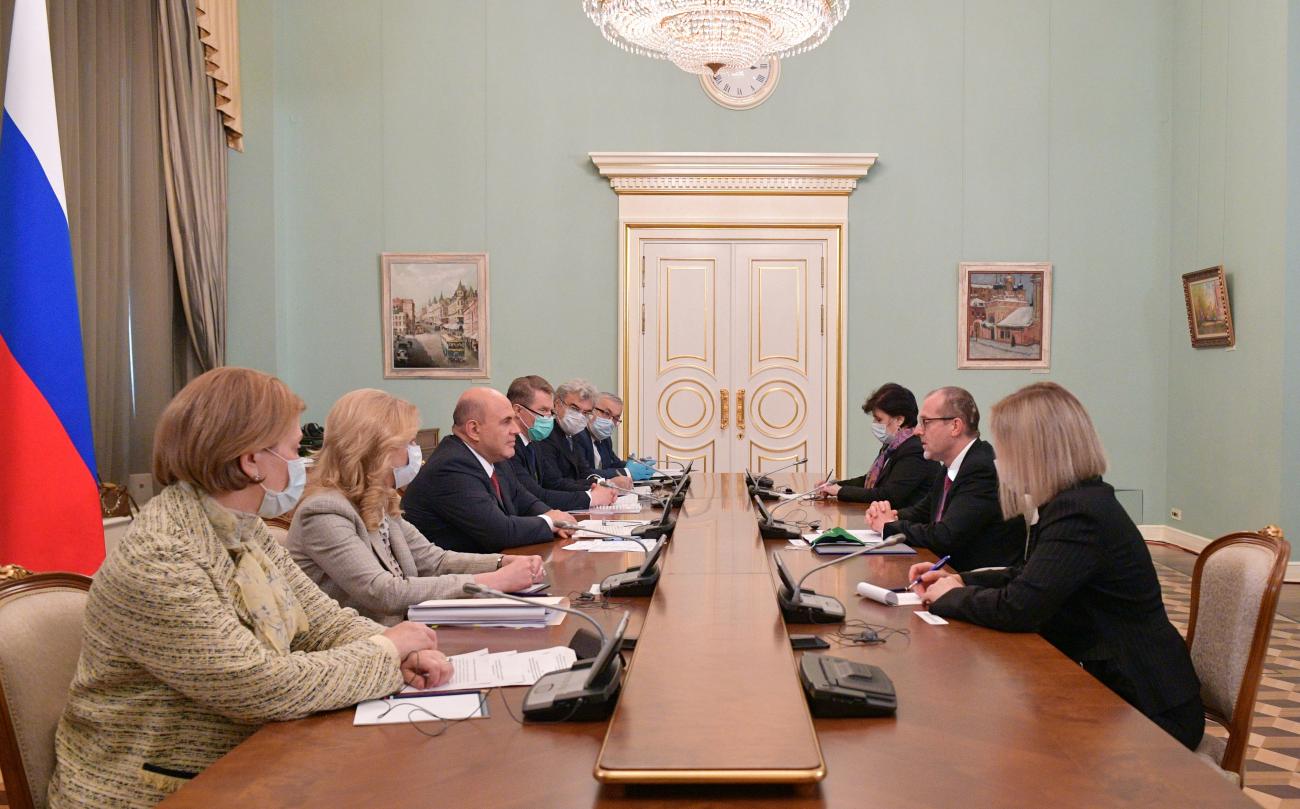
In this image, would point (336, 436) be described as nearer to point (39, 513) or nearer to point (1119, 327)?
point (39, 513)

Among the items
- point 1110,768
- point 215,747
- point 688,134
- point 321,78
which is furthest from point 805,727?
point 321,78

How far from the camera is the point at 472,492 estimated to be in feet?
14.1

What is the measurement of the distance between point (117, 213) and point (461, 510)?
3.86m

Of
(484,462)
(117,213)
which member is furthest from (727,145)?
(484,462)

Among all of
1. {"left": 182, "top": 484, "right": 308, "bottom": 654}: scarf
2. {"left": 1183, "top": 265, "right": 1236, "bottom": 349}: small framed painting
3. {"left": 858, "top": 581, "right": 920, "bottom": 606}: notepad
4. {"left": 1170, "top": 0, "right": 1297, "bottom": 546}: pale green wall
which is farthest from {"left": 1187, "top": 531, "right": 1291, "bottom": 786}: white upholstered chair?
{"left": 1183, "top": 265, "right": 1236, "bottom": 349}: small framed painting

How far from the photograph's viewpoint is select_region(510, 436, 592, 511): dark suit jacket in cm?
576

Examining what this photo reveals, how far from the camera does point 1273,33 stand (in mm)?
7836

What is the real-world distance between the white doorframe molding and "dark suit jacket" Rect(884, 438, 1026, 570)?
17.5 ft

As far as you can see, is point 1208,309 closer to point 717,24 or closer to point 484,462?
point 717,24

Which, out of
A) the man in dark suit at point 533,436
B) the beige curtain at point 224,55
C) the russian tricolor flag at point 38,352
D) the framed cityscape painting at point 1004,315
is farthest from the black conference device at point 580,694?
the framed cityscape painting at point 1004,315

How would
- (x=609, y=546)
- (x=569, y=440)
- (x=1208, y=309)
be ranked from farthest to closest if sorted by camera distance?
(x=1208, y=309)
(x=569, y=440)
(x=609, y=546)

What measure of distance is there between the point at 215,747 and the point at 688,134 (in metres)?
8.21

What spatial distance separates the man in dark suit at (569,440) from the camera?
22.5 ft

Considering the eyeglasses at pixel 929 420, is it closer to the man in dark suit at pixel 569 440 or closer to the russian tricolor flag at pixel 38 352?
the man in dark suit at pixel 569 440
